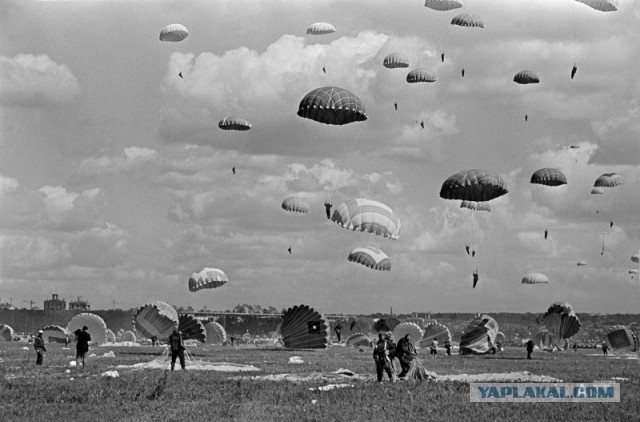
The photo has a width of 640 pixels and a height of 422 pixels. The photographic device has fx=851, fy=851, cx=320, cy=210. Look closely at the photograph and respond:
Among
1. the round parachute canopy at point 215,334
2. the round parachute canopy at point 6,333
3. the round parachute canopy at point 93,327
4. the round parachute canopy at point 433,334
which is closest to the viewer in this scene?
the round parachute canopy at point 93,327

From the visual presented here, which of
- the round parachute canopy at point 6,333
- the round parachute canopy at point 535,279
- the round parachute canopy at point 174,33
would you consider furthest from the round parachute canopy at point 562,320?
the round parachute canopy at point 6,333

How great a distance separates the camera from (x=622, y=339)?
76.1 meters

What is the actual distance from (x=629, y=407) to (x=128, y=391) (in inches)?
551

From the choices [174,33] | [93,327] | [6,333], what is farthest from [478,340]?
[6,333]

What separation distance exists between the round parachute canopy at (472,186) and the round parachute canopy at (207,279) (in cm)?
2378

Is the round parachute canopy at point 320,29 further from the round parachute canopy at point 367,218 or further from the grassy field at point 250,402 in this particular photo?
the grassy field at point 250,402

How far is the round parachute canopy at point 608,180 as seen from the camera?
5947 centimetres

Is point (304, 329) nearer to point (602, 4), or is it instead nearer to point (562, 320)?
point (562, 320)

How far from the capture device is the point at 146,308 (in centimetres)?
5475

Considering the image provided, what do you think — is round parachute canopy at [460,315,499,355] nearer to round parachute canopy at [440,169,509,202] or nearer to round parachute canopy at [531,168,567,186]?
round parachute canopy at [531,168,567,186]

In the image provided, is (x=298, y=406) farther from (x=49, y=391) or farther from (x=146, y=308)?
(x=146, y=308)

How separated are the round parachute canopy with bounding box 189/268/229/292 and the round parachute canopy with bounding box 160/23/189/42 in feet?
61.2

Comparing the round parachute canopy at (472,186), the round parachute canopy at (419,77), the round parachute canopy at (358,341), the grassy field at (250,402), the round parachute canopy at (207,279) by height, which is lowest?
the grassy field at (250,402)

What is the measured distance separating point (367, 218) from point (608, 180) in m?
26.0
